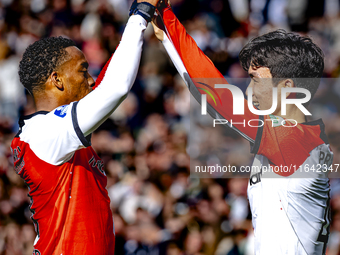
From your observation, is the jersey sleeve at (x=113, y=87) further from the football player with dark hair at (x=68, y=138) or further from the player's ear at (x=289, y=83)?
the player's ear at (x=289, y=83)

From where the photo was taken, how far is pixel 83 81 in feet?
7.68

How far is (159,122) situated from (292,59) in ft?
12.8

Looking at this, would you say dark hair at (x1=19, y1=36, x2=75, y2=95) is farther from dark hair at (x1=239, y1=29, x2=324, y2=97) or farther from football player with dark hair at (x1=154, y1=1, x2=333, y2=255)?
dark hair at (x1=239, y1=29, x2=324, y2=97)

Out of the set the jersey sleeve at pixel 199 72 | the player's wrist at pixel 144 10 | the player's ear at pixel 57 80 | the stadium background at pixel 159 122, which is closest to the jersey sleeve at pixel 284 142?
the jersey sleeve at pixel 199 72

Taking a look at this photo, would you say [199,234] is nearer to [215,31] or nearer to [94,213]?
[94,213]

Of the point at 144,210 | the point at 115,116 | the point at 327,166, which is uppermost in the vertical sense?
the point at 115,116

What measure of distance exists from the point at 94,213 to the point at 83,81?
2.73 ft

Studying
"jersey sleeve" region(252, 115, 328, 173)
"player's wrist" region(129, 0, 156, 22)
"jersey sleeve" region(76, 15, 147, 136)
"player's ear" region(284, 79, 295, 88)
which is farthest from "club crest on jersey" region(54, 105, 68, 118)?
"player's ear" region(284, 79, 295, 88)

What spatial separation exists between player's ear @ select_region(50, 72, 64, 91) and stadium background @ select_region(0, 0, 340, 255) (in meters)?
2.41

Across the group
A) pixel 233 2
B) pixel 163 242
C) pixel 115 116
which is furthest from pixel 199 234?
pixel 233 2

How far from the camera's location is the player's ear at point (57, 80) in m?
2.26

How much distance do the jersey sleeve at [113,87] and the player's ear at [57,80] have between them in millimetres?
321

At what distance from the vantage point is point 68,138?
6.63ft

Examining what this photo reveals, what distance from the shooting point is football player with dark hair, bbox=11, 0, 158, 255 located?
199 centimetres
